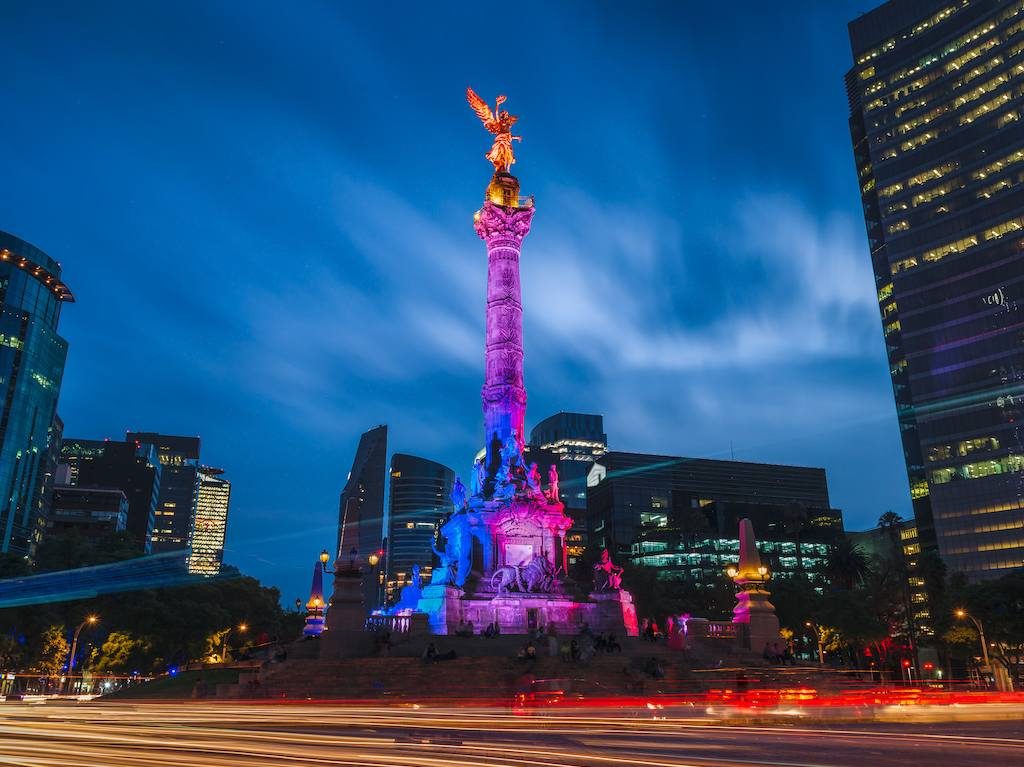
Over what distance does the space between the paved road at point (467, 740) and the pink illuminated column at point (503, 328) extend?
33.3 metres

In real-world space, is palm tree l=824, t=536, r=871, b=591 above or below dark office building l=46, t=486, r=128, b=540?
below

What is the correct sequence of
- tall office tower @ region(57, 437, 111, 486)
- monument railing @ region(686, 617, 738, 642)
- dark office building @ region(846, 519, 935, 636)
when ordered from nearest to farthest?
monument railing @ region(686, 617, 738, 642)
dark office building @ region(846, 519, 935, 636)
tall office tower @ region(57, 437, 111, 486)

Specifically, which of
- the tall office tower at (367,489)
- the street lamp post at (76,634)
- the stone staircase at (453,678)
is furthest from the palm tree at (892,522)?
the street lamp post at (76,634)

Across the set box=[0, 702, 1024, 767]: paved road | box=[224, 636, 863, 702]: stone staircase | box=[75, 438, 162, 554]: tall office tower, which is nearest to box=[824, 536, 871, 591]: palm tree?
box=[224, 636, 863, 702]: stone staircase

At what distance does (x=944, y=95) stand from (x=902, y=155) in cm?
790

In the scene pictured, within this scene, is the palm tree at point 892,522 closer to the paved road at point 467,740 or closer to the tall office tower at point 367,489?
the tall office tower at point 367,489

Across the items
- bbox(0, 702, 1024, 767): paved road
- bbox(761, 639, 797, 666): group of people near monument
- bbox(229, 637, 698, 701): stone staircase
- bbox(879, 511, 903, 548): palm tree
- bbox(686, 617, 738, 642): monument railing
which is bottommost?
bbox(0, 702, 1024, 767): paved road

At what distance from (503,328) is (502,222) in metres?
8.32

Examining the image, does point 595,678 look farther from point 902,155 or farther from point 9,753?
point 902,155

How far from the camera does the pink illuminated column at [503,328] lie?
5353cm

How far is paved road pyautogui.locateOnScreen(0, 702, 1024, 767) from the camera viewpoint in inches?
450

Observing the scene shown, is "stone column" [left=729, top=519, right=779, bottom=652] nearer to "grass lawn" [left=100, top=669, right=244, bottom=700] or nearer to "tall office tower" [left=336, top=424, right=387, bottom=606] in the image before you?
"tall office tower" [left=336, top=424, right=387, bottom=606]

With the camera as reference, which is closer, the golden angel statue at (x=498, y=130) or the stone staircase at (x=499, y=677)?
the stone staircase at (x=499, y=677)

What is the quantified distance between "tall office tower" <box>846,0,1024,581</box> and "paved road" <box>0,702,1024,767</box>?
75687mm
